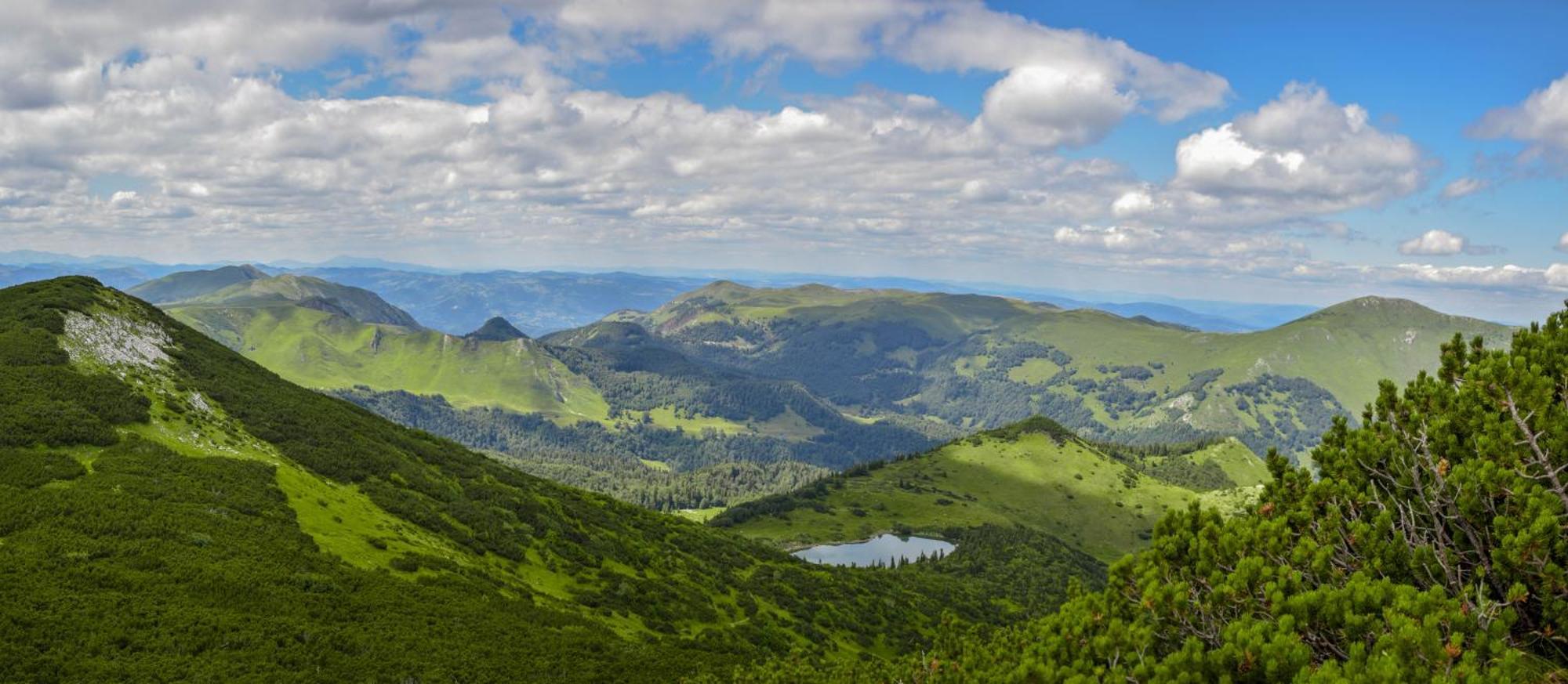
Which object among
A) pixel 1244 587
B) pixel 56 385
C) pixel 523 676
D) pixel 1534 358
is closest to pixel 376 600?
pixel 523 676

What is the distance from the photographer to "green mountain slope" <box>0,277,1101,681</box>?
4047 cm

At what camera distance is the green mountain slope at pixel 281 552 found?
4047cm

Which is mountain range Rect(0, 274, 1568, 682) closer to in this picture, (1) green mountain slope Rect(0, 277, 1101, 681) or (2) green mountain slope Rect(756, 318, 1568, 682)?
(2) green mountain slope Rect(756, 318, 1568, 682)

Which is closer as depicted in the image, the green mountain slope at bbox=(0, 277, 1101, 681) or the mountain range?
the mountain range

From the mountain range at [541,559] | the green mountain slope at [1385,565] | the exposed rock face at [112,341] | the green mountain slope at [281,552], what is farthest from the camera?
the exposed rock face at [112,341]

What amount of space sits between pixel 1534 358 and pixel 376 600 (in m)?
64.3

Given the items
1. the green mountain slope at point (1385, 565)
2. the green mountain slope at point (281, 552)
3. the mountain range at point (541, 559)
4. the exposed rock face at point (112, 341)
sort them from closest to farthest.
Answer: the green mountain slope at point (1385, 565) → the mountain range at point (541, 559) → the green mountain slope at point (281, 552) → the exposed rock face at point (112, 341)

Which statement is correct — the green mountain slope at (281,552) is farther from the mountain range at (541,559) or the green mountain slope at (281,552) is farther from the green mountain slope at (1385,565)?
the green mountain slope at (1385,565)

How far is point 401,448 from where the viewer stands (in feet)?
375

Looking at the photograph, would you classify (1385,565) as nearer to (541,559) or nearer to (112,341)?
(541,559)

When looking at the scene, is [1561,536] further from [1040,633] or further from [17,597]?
[17,597]

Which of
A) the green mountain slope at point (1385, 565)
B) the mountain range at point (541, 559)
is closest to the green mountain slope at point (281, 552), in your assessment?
the mountain range at point (541, 559)

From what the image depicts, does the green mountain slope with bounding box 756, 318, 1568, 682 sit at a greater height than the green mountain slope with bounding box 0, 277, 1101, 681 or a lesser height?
greater

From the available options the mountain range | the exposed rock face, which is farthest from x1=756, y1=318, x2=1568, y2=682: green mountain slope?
the exposed rock face
